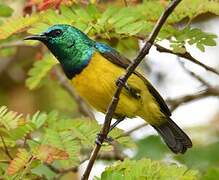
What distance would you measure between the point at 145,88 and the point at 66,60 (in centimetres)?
51

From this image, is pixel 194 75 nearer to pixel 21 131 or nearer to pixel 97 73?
pixel 97 73

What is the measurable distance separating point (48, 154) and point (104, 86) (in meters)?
0.98

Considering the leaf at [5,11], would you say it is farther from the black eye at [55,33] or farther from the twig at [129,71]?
the twig at [129,71]

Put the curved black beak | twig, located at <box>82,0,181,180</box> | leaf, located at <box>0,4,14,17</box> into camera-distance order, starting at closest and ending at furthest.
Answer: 1. twig, located at <box>82,0,181,180</box>
2. the curved black beak
3. leaf, located at <box>0,4,14,17</box>

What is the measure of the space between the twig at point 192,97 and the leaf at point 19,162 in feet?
6.67

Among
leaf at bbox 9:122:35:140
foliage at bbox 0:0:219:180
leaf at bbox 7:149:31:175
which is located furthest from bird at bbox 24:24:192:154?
leaf at bbox 7:149:31:175

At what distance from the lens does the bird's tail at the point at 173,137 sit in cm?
454

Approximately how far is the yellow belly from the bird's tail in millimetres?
366

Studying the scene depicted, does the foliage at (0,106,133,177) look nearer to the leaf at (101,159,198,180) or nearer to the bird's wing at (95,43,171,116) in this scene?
the leaf at (101,159,198,180)

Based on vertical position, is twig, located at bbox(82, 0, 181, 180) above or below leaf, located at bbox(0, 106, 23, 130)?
above

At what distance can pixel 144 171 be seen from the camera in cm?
330

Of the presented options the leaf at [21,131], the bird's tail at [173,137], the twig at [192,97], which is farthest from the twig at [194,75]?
the leaf at [21,131]

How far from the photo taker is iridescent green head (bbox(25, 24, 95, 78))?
4188mm

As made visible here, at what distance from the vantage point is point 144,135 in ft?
18.4
